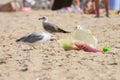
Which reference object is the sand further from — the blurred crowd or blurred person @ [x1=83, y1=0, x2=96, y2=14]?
blurred person @ [x1=83, y1=0, x2=96, y2=14]

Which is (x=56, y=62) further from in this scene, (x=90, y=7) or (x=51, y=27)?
(x=90, y=7)

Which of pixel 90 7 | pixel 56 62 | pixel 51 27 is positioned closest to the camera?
pixel 56 62

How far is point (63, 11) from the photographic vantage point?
1842 cm

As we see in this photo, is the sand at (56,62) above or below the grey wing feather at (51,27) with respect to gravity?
above

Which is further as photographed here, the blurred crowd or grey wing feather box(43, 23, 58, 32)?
the blurred crowd

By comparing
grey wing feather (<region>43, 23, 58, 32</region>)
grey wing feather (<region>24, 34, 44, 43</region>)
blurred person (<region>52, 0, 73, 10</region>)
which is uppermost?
grey wing feather (<region>24, 34, 44, 43</region>)

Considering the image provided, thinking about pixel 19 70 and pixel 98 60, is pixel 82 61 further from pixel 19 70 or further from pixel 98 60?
pixel 19 70

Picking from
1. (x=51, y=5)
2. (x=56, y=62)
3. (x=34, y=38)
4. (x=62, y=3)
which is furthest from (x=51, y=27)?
(x=51, y=5)

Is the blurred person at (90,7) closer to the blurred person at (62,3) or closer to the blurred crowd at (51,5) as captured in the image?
the blurred crowd at (51,5)

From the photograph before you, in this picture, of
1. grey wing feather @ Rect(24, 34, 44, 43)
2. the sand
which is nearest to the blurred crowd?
the sand

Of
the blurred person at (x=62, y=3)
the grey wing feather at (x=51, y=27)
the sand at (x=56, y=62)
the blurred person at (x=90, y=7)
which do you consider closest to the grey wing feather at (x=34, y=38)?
the sand at (x=56, y=62)

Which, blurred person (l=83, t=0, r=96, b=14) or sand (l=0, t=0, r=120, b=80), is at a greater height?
sand (l=0, t=0, r=120, b=80)

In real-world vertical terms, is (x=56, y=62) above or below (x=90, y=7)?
above

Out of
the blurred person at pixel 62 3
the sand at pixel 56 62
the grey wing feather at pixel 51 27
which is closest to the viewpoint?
the sand at pixel 56 62
